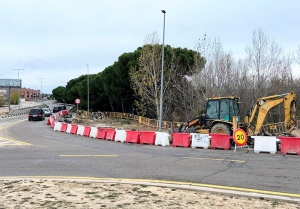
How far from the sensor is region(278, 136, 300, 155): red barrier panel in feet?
45.5

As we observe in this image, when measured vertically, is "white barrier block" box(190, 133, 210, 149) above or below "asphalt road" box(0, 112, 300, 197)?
above

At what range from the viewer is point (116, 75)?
1843 inches

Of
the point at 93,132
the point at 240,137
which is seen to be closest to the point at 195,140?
the point at 240,137

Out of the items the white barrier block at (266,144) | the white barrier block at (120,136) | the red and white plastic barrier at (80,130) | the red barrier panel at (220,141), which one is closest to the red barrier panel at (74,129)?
the red and white plastic barrier at (80,130)

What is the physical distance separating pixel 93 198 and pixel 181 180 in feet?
9.49

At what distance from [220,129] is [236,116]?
3.86 feet

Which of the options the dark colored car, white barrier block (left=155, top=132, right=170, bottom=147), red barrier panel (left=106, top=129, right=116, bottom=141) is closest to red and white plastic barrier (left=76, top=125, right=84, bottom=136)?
red barrier panel (left=106, top=129, right=116, bottom=141)

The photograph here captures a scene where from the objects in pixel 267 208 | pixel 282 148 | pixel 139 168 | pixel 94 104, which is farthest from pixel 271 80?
pixel 94 104

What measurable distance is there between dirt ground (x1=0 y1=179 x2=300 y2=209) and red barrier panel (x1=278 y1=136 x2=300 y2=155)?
872cm

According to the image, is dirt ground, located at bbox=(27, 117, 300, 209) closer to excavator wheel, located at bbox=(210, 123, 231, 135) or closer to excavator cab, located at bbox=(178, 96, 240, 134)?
excavator wheel, located at bbox=(210, 123, 231, 135)

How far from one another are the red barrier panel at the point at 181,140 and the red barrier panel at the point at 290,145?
4766mm

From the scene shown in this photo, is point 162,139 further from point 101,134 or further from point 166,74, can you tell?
point 166,74

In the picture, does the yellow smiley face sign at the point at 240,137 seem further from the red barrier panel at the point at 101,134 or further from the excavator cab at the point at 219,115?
the red barrier panel at the point at 101,134

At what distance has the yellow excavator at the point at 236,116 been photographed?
54.6 ft
